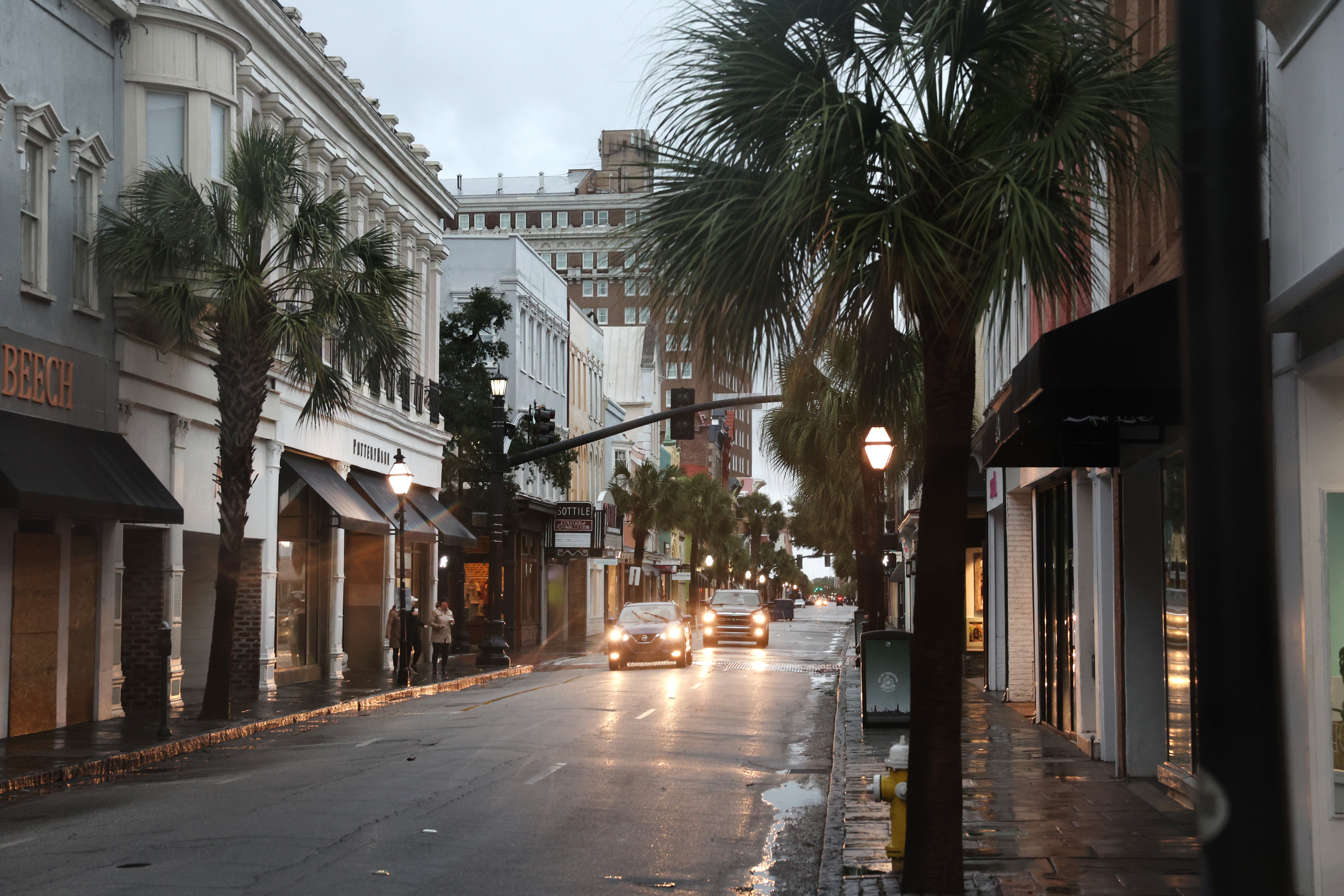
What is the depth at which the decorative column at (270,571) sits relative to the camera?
25.8 metres

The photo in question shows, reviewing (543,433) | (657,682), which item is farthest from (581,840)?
(543,433)

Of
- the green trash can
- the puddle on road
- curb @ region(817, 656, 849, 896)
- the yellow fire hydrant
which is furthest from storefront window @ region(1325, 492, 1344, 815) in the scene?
the green trash can

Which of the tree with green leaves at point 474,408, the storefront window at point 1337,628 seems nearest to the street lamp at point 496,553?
the tree with green leaves at point 474,408

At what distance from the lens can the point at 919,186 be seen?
8.09 m

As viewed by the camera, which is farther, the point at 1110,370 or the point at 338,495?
the point at 338,495

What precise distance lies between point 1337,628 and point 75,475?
1496 cm

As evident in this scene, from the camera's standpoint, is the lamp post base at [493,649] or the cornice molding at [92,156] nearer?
the cornice molding at [92,156]

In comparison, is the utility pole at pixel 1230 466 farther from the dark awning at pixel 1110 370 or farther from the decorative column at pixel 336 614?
the decorative column at pixel 336 614

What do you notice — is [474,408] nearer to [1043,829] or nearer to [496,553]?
[496,553]

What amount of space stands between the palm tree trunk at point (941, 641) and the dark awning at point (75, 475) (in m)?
11.6

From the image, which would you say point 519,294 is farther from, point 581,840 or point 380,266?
point 581,840

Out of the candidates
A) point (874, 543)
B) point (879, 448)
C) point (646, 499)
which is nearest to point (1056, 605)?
point (879, 448)

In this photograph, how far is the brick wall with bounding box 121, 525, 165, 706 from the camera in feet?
71.7

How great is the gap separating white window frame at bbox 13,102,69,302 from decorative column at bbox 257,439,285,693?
28.4ft
